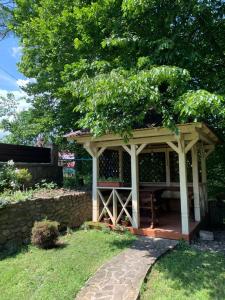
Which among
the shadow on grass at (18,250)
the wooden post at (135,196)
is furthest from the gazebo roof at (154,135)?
the shadow on grass at (18,250)

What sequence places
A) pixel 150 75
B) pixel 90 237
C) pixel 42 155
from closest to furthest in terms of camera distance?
pixel 150 75 → pixel 90 237 → pixel 42 155

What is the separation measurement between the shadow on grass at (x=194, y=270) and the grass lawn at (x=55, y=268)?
3.92 ft

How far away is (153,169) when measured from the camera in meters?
10.2

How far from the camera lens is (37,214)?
21.9 feet

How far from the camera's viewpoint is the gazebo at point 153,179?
6.65 m

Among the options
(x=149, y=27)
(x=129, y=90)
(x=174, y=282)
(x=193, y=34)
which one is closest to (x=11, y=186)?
(x=129, y=90)

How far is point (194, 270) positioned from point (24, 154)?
677 cm

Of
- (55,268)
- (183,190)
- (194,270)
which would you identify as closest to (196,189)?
(183,190)

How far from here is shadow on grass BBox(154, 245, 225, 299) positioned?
420 cm

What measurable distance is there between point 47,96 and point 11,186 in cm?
514

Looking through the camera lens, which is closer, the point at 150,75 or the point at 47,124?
the point at 150,75

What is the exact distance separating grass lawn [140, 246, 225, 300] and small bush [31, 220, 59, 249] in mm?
2297

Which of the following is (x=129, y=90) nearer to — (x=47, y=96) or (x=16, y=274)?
(x=16, y=274)

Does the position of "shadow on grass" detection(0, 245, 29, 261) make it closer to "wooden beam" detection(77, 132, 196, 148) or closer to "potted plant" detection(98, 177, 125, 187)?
"potted plant" detection(98, 177, 125, 187)
